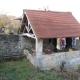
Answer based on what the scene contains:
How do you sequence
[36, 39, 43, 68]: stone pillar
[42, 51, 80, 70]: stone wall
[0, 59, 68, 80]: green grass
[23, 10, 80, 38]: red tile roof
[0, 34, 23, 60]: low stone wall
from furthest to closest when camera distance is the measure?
[0, 34, 23, 60]: low stone wall → [42, 51, 80, 70]: stone wall → [23, 10, 80, 38]: red tile roof → [36, 39, 43, 68]: stone pillar → [0, 59, 68, 80]: green grass

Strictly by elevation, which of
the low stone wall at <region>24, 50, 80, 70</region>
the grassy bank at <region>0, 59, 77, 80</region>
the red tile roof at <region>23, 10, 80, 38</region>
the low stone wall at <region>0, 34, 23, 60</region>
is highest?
the red tile roof at <region>23, 10, 80, 38</region>

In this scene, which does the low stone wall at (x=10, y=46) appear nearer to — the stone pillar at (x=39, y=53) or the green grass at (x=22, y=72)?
the green grass at (x=22, y=72)

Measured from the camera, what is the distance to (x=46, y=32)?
11.6 meters

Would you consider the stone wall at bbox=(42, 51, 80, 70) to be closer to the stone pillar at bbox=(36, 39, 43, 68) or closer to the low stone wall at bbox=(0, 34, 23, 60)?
the stone pillar at bbox=(36, 39, 43, 68)

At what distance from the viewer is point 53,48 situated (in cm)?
1516

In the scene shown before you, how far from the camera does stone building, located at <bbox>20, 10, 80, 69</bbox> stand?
1154cm

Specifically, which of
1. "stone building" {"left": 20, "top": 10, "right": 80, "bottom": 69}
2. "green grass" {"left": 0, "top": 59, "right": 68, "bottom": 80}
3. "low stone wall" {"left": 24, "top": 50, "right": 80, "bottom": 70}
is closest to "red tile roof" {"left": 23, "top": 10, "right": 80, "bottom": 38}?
"stone building" {"left": 20, "top": 10, "right": 80, "bottom": 69}

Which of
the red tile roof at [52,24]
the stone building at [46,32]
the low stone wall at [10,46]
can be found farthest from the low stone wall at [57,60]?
the red tile roof at [52,24]

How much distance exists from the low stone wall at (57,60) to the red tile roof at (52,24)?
5.02 ft

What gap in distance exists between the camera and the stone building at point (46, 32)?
11536 millimetres

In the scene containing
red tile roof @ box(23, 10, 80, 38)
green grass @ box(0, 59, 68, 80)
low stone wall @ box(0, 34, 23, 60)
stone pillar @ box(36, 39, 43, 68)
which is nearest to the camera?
green grass @ box(0, 59, 68, 80)

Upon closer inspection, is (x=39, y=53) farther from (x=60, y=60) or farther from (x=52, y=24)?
(x=52, y=24)

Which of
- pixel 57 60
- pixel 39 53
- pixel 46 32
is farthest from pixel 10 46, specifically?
pixel 57 60

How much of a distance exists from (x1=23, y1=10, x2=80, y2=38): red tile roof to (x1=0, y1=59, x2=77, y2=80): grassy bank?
2420 millimetres
